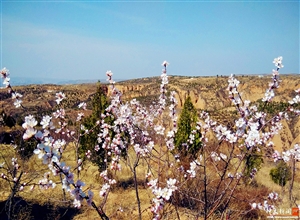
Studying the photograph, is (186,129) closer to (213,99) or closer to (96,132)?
(96,132)

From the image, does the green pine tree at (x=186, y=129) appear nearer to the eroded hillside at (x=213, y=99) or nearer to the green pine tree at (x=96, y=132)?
the eroded hillside at (x=213, y=99)

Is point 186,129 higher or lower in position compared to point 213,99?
lower

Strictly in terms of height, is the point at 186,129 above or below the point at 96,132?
below

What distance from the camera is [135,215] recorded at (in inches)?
268

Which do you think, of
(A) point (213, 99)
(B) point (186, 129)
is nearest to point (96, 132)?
(B) point (186, 129)

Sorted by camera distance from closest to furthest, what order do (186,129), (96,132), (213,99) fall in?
(96,132), (186,129), (213,99)

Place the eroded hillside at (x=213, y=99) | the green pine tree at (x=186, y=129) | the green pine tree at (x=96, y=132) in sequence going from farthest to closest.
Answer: the eroded hillside at (x=213, y=99), the green pine tree at (x=186, y=129), the green pine tree at (x=96, y=132)

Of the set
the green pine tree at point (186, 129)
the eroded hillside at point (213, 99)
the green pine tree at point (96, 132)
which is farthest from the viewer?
the eroded hillside at point (213, 99)

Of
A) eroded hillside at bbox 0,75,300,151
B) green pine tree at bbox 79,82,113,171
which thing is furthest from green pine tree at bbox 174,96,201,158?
green pine tree at bbox 79,82,113,171

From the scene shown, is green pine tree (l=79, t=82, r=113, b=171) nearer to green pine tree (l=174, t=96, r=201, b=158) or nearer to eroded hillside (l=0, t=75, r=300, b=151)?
eroded hillside (l=0, t=75, r=300, b=151)

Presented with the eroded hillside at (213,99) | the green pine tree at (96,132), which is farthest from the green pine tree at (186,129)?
the green pine tree at (96,132)

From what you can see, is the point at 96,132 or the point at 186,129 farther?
the point at 186,129

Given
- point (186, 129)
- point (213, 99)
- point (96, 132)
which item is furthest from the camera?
point (213, 99)

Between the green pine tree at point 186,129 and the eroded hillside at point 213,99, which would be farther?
the eroded hillside at point 213,99
